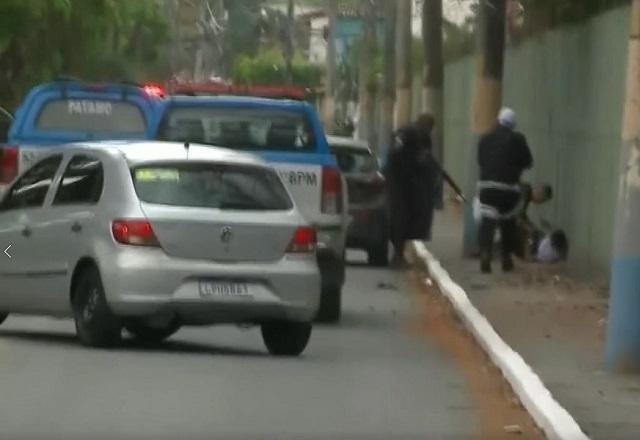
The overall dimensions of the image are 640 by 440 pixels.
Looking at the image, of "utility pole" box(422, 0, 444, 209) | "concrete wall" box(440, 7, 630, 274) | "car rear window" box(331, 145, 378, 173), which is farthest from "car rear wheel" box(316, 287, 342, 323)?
"utility pole" box(422, 0, 444, 209)

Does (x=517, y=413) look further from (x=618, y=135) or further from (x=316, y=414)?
(x=618, y=135)

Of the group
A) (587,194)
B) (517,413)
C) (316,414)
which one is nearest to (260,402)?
(316,414)

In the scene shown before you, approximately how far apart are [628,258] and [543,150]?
15.0 metres

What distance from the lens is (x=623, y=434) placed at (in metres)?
12.1

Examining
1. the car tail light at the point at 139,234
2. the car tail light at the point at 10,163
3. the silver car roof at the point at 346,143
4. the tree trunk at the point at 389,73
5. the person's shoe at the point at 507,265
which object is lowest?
the tree trunk at the point at 389,73

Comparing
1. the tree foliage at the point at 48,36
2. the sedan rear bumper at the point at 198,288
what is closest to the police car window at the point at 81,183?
the sedan rear bumper at the point at 198,288

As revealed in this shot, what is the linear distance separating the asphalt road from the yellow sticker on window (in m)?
1.32

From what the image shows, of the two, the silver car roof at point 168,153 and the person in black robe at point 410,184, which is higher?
the silver car roof at point 168,153

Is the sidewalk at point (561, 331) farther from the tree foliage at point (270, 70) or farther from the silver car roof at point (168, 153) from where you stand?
the tree foliage at point (270, 70)

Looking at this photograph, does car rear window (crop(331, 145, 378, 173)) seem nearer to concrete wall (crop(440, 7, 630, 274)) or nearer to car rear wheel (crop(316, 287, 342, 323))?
concrete wall (crop(440, 7, 630, 274))

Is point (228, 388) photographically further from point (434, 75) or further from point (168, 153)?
point (434, 75)

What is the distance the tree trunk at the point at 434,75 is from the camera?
4334 cm

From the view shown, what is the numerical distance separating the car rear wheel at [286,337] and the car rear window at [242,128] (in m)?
2.90

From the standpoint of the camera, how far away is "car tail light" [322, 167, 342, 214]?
19.2m
